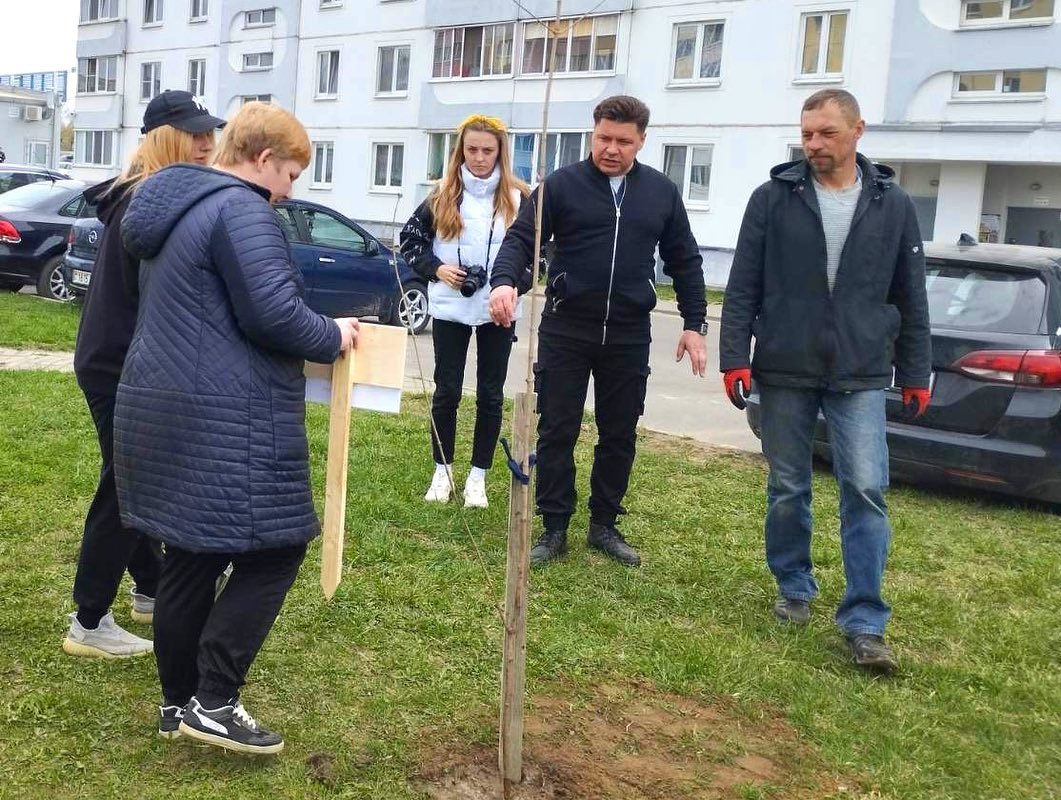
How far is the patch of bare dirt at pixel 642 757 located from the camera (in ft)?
10.2

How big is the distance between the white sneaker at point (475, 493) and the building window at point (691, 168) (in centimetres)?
2569

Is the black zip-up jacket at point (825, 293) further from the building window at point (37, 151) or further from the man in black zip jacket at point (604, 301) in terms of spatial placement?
the building window at point (37, 151)

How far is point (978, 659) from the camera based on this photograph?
4156 mm

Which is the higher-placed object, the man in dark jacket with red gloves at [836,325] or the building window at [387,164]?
the building window at [387,164]

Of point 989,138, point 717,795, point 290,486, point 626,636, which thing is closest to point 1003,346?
point 626,636

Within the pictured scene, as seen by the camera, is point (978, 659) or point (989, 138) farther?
point (989, 138)

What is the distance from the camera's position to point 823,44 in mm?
28094

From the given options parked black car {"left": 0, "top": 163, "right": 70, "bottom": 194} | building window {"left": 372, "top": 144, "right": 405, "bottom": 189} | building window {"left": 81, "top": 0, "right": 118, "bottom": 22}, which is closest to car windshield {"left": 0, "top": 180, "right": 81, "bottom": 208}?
parked black car {"left": 0, "top": 163, "right": 70, "bottom": 194}

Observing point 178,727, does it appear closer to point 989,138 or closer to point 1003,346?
point 1003,346

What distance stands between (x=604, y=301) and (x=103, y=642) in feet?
7.78

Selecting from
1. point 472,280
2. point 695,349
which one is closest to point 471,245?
point 472,280

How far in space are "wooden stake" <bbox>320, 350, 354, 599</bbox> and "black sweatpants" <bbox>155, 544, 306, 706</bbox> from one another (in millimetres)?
93

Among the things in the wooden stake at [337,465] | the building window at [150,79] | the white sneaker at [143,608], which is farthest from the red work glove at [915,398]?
the building window at [150,79]

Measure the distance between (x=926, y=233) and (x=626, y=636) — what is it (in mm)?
26420
